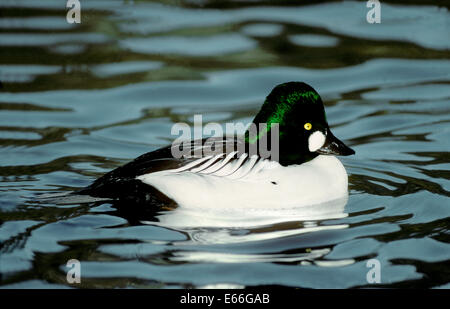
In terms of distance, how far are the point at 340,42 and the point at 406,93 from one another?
4.94ft

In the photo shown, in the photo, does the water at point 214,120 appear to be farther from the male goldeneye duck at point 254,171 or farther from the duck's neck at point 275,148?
the duck's neck at point 275,148

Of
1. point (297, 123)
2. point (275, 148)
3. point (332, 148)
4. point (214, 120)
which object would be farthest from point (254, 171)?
point (214, 120)

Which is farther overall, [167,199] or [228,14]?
[228,14]

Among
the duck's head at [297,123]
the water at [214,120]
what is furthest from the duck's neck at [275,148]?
the water at [214,120]

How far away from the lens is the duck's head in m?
7.16

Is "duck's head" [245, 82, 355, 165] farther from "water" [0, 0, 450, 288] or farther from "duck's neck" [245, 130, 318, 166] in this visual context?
"water" [0, 0, 450, 288]

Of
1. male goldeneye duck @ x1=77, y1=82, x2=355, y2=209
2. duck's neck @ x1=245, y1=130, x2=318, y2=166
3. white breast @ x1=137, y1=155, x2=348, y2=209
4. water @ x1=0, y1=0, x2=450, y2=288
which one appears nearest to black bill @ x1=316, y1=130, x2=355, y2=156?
male goldeneye duck @ x1=77, y1=82, x2=355, y2=209

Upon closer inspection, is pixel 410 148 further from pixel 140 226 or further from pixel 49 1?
pixel 49 1

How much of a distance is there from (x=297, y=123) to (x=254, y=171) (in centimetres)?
57

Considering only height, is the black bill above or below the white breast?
above

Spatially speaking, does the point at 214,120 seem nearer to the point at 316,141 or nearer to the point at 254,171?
the point at 316,141

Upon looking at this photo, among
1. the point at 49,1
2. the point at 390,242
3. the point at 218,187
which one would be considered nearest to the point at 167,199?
the point at 218,187

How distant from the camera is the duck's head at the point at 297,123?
7156 millimetres

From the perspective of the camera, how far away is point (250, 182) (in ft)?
22.8
